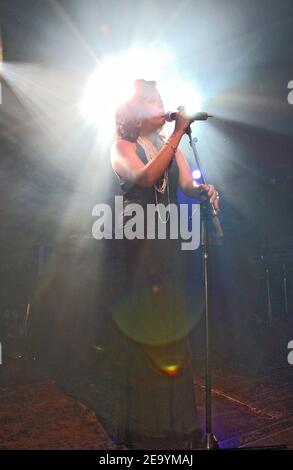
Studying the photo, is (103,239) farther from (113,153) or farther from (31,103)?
(113,153)

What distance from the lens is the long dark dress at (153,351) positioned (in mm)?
2080

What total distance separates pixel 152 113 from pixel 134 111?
0.11 meters

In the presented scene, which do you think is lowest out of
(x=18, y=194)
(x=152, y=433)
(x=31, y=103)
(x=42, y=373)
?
(x=152, y=433)

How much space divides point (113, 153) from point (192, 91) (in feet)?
14.9

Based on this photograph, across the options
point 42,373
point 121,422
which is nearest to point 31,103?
point 42,373

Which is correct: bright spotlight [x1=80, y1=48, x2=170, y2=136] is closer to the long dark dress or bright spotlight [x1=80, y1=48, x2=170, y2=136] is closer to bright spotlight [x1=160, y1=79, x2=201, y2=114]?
bright spotlight [x1=160, y1=79, x2=201, y2=114]

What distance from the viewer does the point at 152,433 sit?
2.07 metres

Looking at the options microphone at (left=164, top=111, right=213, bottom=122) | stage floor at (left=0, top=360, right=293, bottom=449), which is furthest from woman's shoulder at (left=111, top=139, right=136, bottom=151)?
stage floor at (left=0, top=360, right=293, bottom=449)

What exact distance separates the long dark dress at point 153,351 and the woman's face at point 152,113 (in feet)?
0.67

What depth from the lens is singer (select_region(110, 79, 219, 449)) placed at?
6.81 feet

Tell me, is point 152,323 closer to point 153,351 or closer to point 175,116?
point 153,351

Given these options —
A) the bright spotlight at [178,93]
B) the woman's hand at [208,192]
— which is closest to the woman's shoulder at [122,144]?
the woman's hand at [208,192]

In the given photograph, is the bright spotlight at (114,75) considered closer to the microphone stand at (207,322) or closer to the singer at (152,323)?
the singer at (152,323)

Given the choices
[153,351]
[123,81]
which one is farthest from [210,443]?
[123,81]
